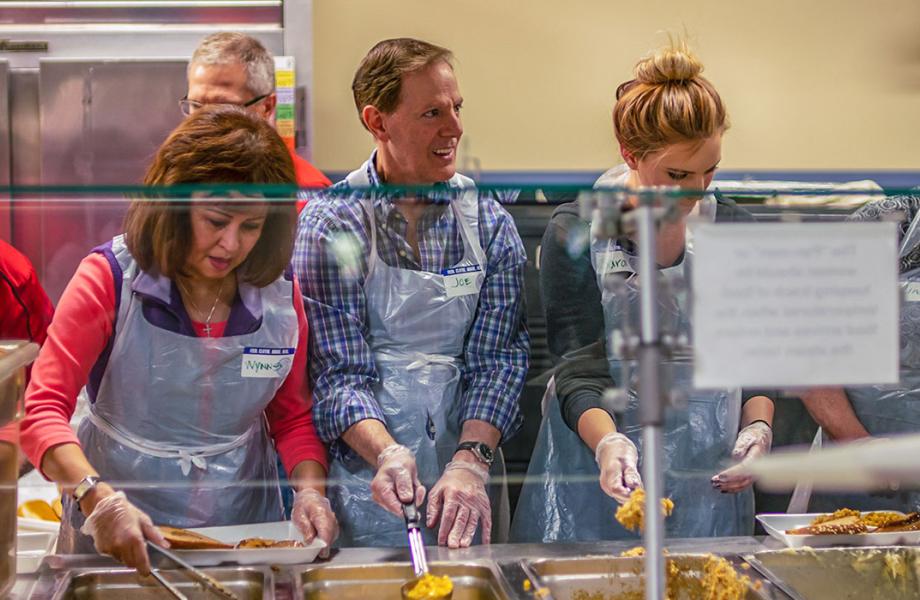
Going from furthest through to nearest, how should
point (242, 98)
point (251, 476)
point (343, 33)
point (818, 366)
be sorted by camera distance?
point (343, 33) → point (242, 98) → point (251, 476) → point (818, 366)

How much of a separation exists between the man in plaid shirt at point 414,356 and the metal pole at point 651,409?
0.48 meters

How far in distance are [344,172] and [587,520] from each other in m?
2.70

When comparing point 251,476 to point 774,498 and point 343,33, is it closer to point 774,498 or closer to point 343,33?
point 774,498

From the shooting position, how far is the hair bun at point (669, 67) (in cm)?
221

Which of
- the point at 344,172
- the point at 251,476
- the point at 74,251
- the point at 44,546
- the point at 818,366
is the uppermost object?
the point at 344,172

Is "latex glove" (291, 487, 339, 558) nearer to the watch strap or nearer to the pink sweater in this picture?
the pink sweater

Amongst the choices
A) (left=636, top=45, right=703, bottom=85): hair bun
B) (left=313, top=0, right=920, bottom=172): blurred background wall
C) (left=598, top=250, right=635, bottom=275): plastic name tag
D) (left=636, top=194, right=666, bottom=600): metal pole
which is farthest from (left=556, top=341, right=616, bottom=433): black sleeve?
(left=313, top=0, right=920, bottom=172): blurred background wall

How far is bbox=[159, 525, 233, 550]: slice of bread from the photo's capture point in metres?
1.49

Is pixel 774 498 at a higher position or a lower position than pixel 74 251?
lower

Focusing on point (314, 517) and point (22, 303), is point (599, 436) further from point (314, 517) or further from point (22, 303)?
point (22, 303)

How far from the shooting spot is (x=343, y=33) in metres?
4.12

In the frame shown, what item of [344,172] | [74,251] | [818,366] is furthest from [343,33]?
[818,366]

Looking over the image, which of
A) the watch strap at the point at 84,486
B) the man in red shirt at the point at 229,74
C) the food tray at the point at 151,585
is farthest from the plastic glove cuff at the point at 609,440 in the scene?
the man in red shirt at the point at 229,74

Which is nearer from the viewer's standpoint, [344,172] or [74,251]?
[74,251]
